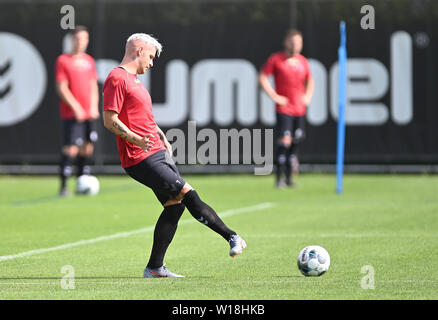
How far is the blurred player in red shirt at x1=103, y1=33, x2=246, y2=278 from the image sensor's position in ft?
25.8

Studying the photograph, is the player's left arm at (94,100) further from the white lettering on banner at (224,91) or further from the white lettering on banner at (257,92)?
the white lettering on banner at (224,91)

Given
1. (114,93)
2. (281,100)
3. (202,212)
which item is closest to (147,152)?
(114,93)

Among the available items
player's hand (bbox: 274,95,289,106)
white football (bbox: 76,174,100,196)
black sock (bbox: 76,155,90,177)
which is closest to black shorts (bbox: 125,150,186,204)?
white football (bbox: 76,174,100,196)

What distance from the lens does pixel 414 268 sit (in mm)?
8375

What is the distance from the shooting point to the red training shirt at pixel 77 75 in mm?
16594

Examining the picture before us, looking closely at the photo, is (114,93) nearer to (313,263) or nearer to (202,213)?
(202,213)

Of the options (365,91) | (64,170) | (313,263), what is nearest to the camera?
(313,263)

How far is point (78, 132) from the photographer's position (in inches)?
658

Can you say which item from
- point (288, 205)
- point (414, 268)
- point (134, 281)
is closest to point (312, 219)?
point (288, 205)

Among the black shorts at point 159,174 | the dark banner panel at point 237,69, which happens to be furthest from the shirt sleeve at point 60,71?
the black shorts at point 159,174

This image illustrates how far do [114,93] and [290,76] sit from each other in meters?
10.3

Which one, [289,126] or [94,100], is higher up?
[94,100]

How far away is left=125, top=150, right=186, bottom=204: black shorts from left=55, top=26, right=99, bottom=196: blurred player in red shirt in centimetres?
862

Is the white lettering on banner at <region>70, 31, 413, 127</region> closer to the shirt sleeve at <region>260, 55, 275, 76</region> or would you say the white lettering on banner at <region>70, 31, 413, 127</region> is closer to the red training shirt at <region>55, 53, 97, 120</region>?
the shirt sleeve at <region>260, 55, 275, 76</region>
